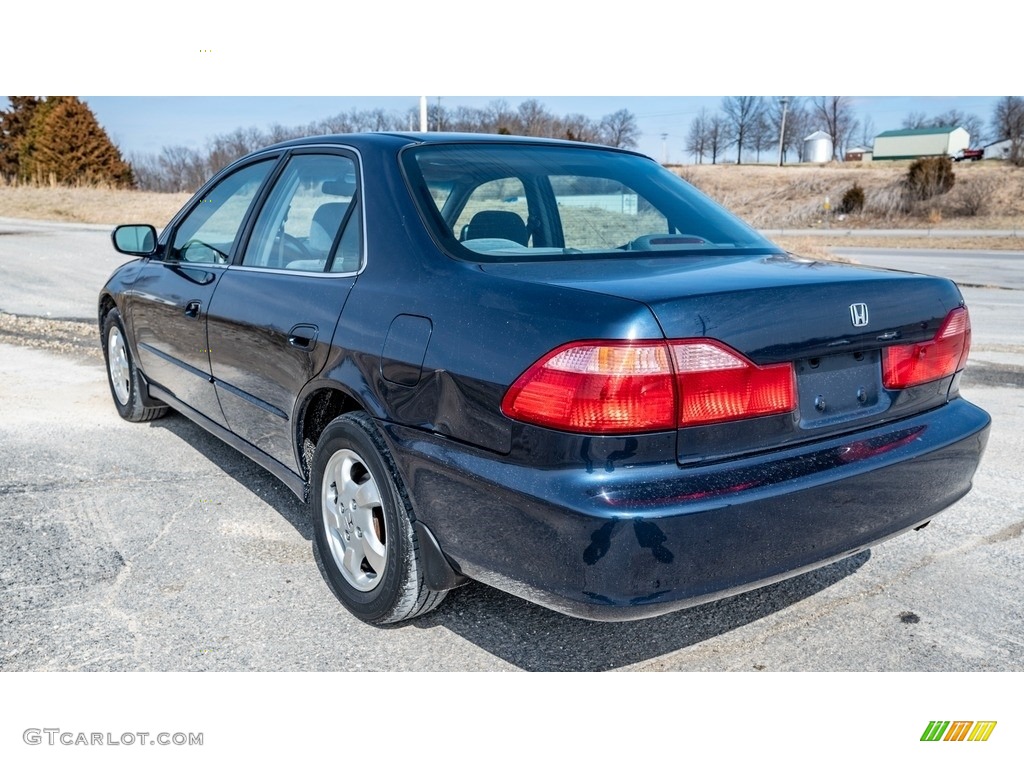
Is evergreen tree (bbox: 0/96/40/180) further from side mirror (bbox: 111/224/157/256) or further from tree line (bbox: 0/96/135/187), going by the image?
side mirror (bbox: 111/224/157/256)

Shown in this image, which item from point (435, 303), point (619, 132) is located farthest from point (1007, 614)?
point (619, 132)

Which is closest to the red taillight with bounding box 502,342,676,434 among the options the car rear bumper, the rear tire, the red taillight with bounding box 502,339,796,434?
the red taillight with bounding box 502,339,796,434

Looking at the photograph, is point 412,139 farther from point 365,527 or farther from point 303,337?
point 365,527

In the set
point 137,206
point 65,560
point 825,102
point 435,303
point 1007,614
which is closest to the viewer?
point 435,303

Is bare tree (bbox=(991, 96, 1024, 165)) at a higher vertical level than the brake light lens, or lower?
higher

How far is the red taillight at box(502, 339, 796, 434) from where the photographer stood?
83.7 inches

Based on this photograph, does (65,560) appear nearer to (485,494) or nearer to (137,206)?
(485,494)

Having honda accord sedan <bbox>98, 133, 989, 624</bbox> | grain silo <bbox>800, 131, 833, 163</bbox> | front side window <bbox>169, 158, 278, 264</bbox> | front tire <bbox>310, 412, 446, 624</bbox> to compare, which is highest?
grain silo <bbox>800, 131, 833, 163</bbox>

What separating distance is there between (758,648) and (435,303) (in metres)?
1.49

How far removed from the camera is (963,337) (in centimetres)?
287

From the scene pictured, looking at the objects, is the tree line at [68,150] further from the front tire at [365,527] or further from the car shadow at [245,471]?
the front tire at [365,527]

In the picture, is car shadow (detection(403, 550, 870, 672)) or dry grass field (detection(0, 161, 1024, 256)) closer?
car shadow (detection(403, 550, 870, 672))
